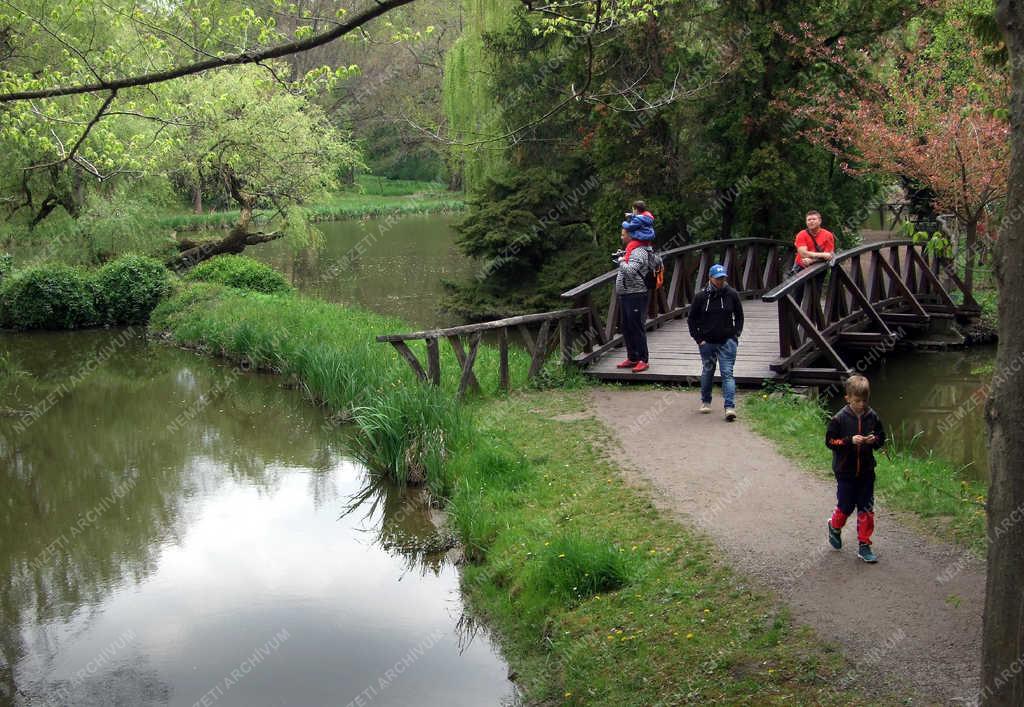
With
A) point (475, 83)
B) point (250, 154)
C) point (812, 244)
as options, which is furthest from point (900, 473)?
point (250, 154)

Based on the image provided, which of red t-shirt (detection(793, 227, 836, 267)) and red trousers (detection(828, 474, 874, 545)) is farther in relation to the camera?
red t-shirt (detection(793, 227, 836, 267))

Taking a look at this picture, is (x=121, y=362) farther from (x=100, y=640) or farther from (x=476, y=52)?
(x=100, y=640)

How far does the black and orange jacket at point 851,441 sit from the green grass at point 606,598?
1027 mm

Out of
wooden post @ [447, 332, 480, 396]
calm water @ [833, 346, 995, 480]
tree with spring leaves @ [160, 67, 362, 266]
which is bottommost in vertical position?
calm water @ [833, 346, 995, 480]

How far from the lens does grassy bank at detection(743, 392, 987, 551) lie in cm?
711

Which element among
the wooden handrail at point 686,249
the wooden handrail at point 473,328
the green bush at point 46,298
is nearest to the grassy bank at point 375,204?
the green bush at point 46,298

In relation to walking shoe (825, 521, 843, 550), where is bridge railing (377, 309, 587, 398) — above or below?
above

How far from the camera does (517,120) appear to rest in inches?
858

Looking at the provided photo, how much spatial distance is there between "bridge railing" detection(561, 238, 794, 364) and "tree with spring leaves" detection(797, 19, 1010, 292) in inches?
82.8

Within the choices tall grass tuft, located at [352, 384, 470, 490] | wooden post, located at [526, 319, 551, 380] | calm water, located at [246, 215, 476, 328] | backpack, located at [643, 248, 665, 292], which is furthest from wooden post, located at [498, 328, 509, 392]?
calm water, located at [246, 215, 476, 328]

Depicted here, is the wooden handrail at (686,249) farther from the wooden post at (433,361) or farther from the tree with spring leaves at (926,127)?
the tree with spring leaves at (926,127)

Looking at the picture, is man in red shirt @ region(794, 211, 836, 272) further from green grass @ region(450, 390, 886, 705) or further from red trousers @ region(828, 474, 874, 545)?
red trousers @ region(828, 474, 874, 545)

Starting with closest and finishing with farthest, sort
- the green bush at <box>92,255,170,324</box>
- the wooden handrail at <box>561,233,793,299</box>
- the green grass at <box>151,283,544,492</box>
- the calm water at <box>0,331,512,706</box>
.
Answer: the calm water at <box>0,331,512,706</box>
the green grass at <box>151,283,544,492</box>
the wooden handrail at <box>561,233,793,299</box>
the green bush at <box>92,255,170,324</box>

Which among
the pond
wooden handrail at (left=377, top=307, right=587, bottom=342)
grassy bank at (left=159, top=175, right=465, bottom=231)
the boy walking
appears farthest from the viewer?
grassy bank at (left=159, top=175, right=465, bottom=231)
